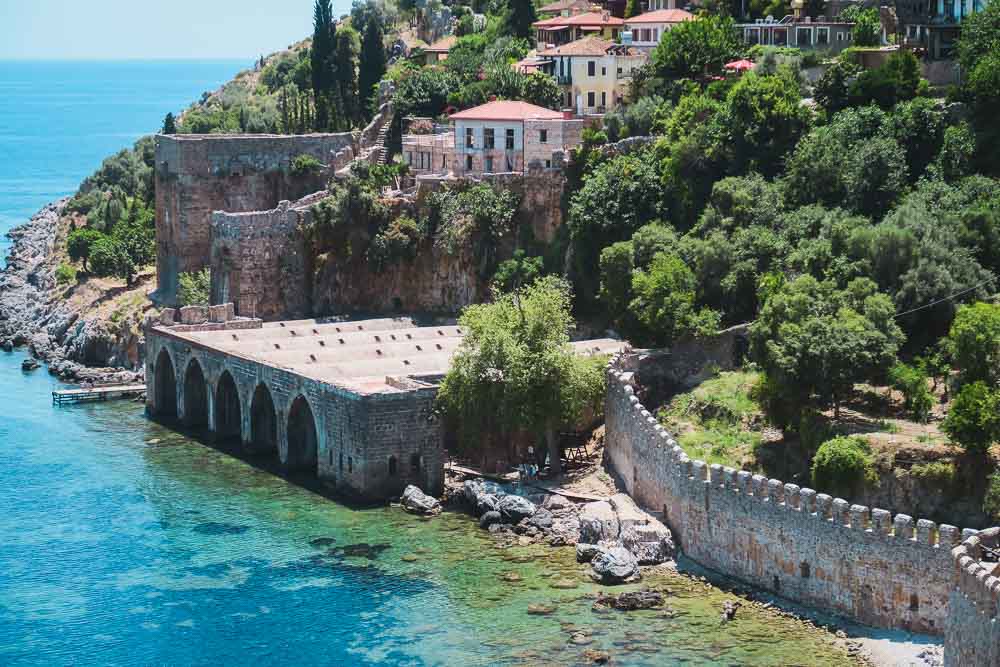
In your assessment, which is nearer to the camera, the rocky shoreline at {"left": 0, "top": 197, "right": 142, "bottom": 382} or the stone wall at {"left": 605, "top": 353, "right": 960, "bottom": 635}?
the stone wall at {"left": 605, "top": 353, "right": 960, "bottom": 635}

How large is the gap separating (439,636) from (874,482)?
13163 mm

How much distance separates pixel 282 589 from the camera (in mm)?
52531

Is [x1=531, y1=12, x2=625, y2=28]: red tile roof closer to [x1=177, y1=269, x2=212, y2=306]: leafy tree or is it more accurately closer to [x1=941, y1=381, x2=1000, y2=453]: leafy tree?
[x1=177, y1=269, x2=212, y2=306]: leafy tree

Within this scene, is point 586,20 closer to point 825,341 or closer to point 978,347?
point 825,341

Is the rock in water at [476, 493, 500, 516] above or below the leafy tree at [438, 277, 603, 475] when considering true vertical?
below

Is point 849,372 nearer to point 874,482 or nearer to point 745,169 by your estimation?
point 874,482

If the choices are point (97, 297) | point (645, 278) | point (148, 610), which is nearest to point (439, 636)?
point (148, 610)

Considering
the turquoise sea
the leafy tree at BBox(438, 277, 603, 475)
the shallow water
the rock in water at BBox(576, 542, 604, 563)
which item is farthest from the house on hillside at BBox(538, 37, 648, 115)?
the rock in water at BBox(576, 542, 604, 563)

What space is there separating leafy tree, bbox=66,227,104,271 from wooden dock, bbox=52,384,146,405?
71.2 feet

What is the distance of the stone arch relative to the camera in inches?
2539

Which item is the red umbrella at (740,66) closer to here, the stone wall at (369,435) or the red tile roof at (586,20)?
the red tile roof at (586,20)

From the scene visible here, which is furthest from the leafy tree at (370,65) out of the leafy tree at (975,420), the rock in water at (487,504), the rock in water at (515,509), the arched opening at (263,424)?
the leafy tree at (975,420)

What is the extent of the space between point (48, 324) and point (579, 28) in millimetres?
33472

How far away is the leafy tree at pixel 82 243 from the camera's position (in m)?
102
